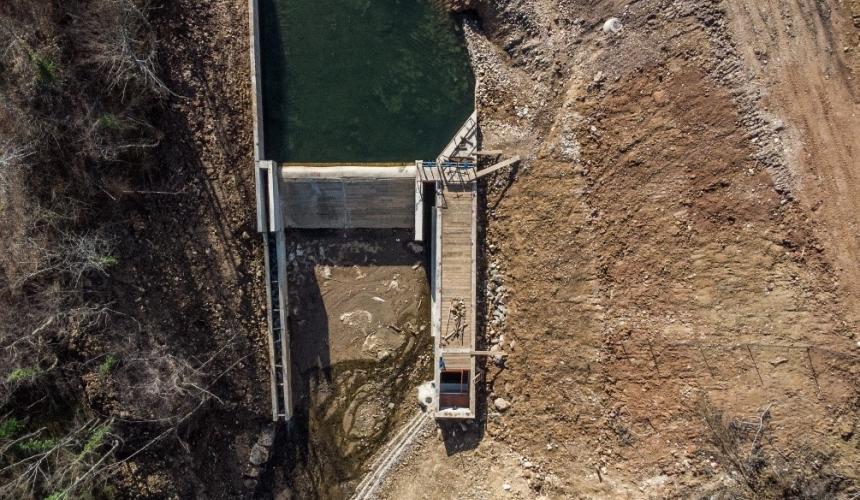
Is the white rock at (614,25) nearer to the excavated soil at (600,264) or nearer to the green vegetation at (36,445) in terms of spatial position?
the excavated soil at (600,264)

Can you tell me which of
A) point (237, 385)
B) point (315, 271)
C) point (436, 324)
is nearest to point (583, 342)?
point (436, 324)

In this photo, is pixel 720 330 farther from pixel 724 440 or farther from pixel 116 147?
pixel 116 147

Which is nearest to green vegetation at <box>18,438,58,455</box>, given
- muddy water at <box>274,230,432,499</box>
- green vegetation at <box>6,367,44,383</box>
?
green vegetation at <box>6,367,44,383</box>

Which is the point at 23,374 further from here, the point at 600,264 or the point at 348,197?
the point at 600,264

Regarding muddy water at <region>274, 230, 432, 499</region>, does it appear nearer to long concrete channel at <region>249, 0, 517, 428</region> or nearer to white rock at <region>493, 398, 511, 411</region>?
long concrete channel at <region>249, 0, 517, 428</region>

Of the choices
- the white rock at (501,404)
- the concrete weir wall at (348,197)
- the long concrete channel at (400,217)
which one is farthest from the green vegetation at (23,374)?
the white rock at (501,404)
